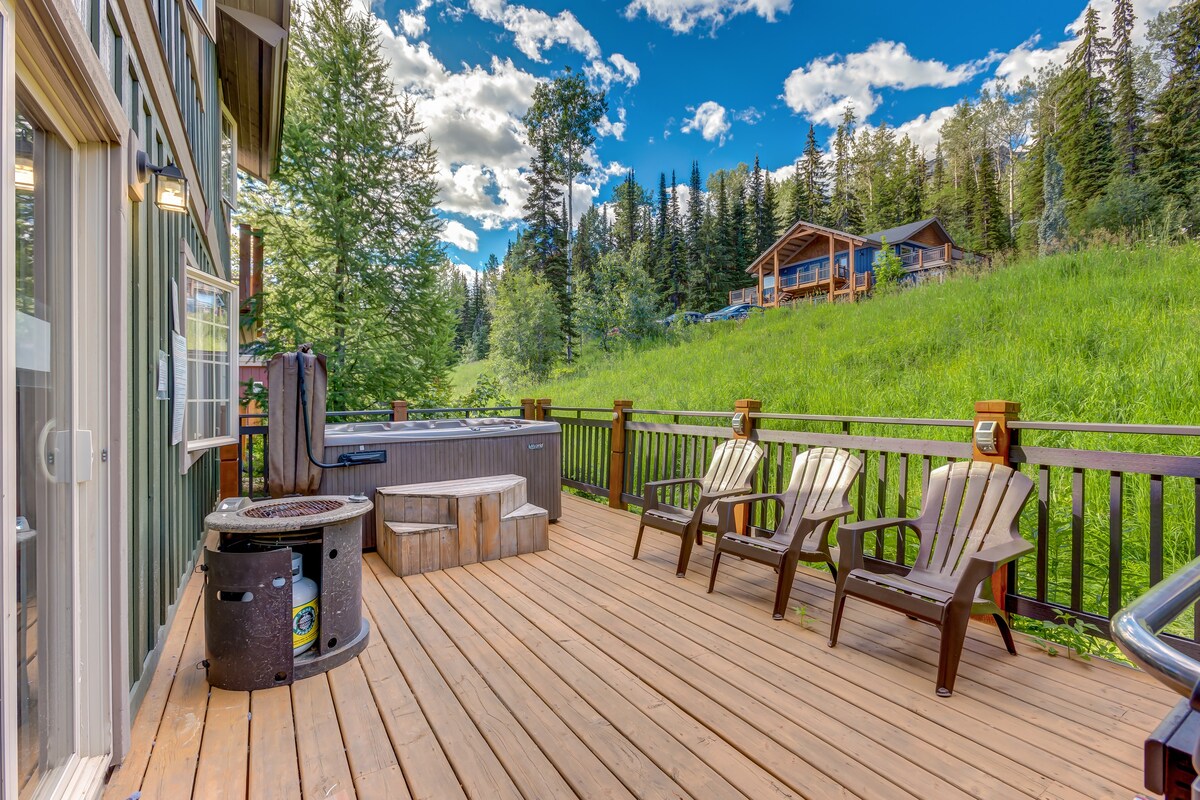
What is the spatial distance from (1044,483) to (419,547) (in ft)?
11.5

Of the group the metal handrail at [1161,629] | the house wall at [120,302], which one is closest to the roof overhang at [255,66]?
the house wall at [120,302]

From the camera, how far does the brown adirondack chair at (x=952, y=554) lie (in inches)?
81.8

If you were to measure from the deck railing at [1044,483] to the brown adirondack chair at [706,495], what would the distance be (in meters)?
0.24

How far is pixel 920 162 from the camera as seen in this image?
2536 cm

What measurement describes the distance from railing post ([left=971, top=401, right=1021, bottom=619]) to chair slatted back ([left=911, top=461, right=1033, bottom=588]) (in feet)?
0.35

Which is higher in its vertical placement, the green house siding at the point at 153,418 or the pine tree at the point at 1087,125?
the pine tree at the point at 1087,125

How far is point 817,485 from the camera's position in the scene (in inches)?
124

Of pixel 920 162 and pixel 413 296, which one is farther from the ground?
pixel 920 162

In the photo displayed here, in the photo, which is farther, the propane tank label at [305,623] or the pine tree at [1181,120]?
the pine tree at [1181,120]

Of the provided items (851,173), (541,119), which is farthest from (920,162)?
(541,119)

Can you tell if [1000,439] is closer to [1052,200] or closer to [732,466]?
[732,466]

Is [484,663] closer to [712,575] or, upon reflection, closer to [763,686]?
[763,686]

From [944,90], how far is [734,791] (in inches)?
963

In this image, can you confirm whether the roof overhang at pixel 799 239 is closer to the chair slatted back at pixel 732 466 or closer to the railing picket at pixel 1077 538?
the chair slatted back at pixel 732 466
